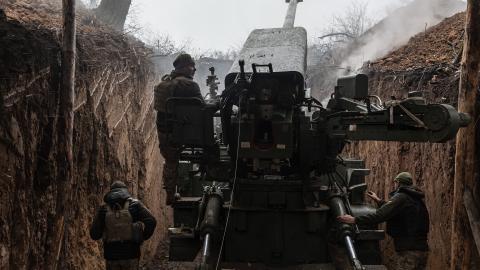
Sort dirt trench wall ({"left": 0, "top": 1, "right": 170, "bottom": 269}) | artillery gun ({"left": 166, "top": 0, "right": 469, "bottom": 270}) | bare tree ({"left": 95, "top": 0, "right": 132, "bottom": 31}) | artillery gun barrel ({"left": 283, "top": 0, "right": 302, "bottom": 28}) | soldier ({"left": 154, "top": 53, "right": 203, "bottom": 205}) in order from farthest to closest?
bare tree ({"left": 95, "top": 0, "right": 132, "bottom": 31})
artillery gun barrel ({"left": 283, "top": 0, "right": 302, "bottom": 28})
soldier ({"left": 154, "top": 53, "right": 203, "bottom": 205})
artillery gun ({"left": 166, "top": 0, "right": 469, "bottom": 270})
dirt trench wall ({"left": 0, "top": 1, "right": 170, "bottom": 269})

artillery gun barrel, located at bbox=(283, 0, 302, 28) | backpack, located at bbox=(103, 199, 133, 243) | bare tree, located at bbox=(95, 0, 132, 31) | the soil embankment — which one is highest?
bare tree, located at bbox=(95, 0, 132, 31)

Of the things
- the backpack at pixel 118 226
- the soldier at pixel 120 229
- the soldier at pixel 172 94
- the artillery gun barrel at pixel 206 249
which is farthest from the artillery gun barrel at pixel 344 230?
the backpack at pixel 118 226

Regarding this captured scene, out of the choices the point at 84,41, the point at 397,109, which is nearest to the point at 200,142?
the point at 397,109

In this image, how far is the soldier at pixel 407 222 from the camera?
228 inches

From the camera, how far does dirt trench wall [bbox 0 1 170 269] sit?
163 inches

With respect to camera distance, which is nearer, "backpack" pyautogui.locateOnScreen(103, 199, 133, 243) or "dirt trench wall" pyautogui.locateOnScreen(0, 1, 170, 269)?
"dirt trench wall" pyautogui.locateOnScreen(0, 1, 170, 269)

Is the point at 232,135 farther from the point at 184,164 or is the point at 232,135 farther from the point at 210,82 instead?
the point at 210,82

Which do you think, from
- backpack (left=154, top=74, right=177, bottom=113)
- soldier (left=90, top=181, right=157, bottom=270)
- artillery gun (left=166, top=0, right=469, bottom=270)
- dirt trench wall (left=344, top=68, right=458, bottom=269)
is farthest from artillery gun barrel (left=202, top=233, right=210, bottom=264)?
dirt trench wall (left=344, top=68, right=458, bottom=269)

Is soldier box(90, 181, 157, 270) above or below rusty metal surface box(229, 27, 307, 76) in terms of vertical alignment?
below

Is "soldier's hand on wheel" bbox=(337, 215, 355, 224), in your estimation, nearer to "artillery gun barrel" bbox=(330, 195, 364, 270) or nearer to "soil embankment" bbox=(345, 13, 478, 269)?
"artillery gun barrel" bbox=(330, 195, 364, 270)

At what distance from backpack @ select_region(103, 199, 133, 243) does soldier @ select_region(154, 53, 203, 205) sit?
3.29ft

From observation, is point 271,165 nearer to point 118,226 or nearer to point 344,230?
point 344,230

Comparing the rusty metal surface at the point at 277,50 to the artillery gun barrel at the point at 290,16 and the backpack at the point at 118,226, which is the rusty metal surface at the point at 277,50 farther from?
the backpack at the point at 118,226

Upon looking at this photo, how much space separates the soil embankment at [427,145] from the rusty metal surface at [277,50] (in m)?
2.15
